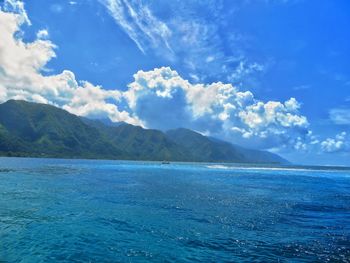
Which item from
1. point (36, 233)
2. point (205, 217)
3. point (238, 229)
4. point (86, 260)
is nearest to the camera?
point (86, 260)

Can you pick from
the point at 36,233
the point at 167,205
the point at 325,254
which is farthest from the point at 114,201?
the point at 325,254

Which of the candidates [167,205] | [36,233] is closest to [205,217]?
[167,205]

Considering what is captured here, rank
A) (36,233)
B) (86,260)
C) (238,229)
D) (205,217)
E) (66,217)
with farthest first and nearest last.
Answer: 1. (205,217)
2. (66,217)
3. (238,229)
4. (36,233)
5. (86,260)

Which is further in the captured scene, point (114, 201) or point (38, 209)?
point (114, 201)

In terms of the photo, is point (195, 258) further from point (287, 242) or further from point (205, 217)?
point (205, 217)

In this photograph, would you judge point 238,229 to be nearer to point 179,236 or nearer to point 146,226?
point 179,236

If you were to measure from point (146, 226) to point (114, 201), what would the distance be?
69.7ft

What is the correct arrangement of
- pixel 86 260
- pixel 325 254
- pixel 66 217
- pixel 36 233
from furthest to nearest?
pixel 66 217
pixel 36 233
pixel 325 254
pixel 86 260

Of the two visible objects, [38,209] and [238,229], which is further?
[38,209]

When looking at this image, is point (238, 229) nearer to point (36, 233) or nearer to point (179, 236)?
point (179, 236)

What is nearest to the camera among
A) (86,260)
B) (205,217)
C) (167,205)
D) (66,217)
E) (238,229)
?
(86,260)

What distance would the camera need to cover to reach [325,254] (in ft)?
98.0

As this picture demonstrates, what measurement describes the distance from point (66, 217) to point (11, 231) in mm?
9110

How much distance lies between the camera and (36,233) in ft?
110
